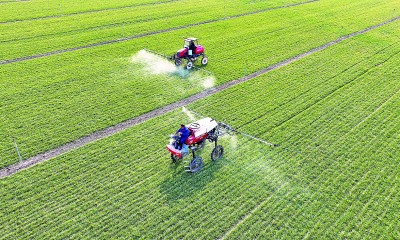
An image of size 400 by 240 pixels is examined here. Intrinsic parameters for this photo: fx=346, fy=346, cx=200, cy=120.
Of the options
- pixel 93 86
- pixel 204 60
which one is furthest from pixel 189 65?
pixel 93 86

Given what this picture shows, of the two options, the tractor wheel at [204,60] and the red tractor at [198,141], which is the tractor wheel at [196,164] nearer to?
the red tractor at [198,141]

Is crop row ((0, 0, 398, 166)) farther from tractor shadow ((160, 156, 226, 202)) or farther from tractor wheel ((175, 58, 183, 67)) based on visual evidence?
tractor shadow ((160, 156, 226, 202))

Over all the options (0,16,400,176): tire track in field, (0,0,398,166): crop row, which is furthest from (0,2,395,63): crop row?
→ (0,16,400,176): tire track in field

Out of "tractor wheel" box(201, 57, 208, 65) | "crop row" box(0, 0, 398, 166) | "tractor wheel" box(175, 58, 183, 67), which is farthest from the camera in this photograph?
"tractor wheel" box(201, 57, 208, 65)

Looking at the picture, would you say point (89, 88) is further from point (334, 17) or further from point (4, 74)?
point (334, 17)

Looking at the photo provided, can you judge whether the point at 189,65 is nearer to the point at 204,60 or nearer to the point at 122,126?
the point at 204,60

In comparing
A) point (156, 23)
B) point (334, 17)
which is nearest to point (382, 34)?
point (334, 17)

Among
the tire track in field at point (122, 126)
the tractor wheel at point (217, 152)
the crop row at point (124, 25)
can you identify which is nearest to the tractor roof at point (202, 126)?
the tractor wheel at point (217, 152)
